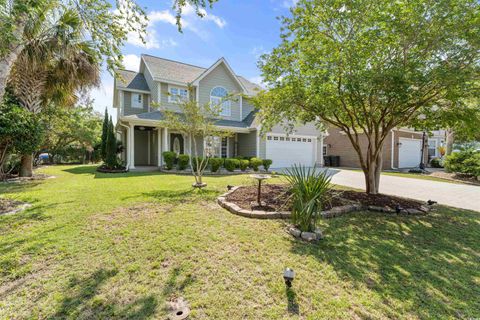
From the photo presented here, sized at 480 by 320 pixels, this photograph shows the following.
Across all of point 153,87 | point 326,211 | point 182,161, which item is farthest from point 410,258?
point 153,87

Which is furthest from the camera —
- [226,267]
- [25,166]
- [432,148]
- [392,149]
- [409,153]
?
[432,148]

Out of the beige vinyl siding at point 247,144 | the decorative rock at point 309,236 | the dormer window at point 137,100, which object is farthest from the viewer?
the beige vinyl siding at point 247,144

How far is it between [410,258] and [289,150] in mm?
14580

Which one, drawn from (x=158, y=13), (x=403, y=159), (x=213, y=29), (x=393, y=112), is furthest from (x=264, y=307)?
(x=403, y=159)

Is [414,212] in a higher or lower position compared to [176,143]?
lower

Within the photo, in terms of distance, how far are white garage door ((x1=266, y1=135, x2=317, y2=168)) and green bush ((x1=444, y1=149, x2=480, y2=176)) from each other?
8.53 m

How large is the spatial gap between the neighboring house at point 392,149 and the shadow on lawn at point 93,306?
62.7ft

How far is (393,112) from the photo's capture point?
6086 millimetres

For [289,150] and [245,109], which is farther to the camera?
[245,109]

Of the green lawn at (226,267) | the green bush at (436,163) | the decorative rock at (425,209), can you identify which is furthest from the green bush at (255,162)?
the green bush at (436,163)

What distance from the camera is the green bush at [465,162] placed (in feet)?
40.1

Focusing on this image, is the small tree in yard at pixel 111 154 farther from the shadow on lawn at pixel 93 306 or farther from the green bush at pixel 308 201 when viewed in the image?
the green bush at pixel 308 201

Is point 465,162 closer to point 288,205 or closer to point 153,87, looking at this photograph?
point 288,205

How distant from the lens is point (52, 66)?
9547 millimetres
